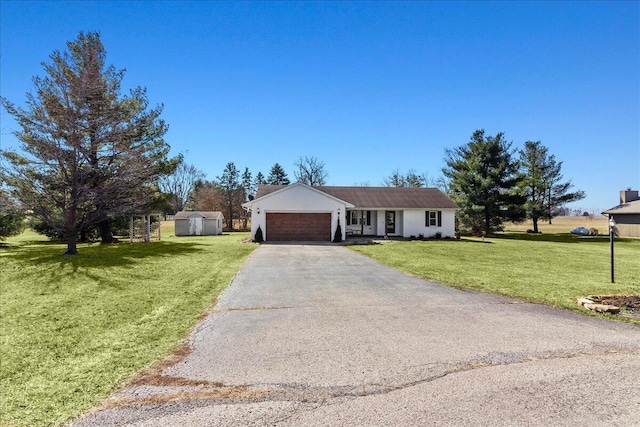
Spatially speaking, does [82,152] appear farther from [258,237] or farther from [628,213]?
[628,213]

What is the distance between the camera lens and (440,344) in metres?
5.14

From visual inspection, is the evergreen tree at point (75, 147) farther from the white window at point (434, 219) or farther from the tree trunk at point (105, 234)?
the white window at point (434, 219)

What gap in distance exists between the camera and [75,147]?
16.8m

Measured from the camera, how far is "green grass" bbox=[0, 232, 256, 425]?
402 cm

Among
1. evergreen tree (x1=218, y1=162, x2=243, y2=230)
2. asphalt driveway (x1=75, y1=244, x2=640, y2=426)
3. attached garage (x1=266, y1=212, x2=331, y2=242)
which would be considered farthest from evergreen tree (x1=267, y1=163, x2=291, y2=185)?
asphalt driveway (x1=75, y1=244, x2=640, y2=426)

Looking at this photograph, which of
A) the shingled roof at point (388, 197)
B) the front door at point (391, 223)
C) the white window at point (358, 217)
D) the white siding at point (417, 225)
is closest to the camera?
the shingled roof at point (388, 197)

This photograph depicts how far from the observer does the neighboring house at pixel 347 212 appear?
82.3 ft

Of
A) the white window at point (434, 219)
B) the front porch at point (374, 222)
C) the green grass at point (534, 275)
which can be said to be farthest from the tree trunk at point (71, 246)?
the white window at point (434, 219)

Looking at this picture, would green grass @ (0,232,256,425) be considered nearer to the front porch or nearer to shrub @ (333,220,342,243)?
shrub @ (333,220,342,243)

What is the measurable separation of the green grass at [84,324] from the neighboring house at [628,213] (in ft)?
123

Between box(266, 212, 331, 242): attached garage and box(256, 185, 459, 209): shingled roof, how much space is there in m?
3.13

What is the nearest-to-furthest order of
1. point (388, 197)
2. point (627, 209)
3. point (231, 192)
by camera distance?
1. point (388, 197)
2. point (627, 209)
3. point (231, 192)

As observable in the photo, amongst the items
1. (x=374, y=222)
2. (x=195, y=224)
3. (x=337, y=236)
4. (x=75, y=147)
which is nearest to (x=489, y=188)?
(x=374, y=222)

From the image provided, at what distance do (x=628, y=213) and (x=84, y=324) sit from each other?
42731 millimetres
